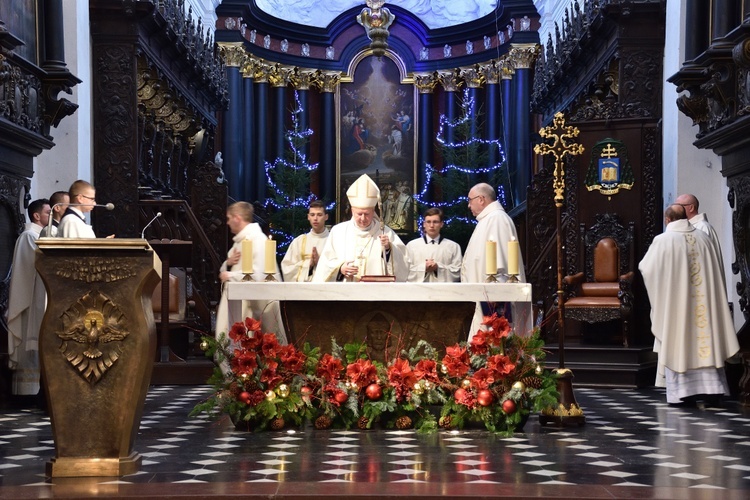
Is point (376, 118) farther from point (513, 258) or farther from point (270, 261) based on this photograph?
point (513, 258)

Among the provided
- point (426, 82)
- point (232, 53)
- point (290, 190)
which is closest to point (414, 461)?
point (290, 190)

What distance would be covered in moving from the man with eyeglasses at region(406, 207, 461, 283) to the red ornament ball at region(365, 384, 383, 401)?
12.1ft

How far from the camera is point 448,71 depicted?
2608cm

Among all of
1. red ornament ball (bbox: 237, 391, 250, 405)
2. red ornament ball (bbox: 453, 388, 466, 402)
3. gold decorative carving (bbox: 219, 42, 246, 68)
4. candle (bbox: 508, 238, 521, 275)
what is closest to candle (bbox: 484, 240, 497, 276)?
candle (bbox: 508, 238, 521, 275)

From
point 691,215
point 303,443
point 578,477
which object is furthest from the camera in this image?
point 691,215

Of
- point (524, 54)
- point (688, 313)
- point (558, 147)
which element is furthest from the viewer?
point (524, 54)

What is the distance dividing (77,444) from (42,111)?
250 inches

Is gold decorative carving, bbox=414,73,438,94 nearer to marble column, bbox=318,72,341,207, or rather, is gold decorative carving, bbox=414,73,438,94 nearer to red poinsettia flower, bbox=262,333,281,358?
marble column, bbox=318,72,341,207

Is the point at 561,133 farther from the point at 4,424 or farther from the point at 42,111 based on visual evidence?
the point at 42,111

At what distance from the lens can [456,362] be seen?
789cm

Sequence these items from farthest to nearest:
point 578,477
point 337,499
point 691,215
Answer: point 691,215 < point 578,477 < point 337,499

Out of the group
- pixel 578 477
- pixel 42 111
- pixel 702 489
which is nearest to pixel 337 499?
pixel 578 477

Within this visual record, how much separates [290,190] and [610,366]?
527 inches

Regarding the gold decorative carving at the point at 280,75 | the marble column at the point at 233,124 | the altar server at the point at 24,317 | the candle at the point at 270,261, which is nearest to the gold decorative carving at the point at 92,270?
the candle at the point at 270,261
